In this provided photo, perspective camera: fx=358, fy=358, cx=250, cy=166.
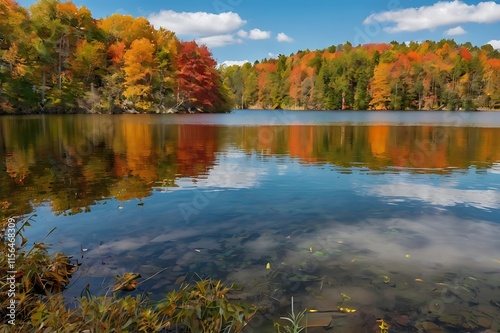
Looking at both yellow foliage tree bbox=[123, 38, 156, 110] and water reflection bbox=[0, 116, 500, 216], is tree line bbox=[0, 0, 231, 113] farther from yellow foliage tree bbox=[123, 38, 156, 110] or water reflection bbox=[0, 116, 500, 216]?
water reflection bbox=[0, 116, 500, 216]

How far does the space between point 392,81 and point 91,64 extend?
85.5m

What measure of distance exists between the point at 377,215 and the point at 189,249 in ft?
15.8

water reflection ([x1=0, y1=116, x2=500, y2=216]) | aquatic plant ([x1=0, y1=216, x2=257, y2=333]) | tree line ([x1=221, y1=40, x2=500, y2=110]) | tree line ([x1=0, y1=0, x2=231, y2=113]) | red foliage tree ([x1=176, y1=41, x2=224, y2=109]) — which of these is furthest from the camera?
tree line ([x1=221, y1=40, x2=500, y2=110])

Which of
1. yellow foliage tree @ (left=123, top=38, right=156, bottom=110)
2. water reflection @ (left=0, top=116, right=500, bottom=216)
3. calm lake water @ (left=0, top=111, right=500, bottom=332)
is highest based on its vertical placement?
yellow foliage tree @ (left=123, top=38, right=156, bottom=110)

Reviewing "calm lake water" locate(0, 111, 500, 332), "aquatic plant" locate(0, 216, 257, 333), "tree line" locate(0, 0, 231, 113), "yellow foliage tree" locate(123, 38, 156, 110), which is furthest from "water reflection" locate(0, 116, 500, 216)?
"yellow foliage tree" locate(123, 38, 156, 110)

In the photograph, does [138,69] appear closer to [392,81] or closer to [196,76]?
[196,76]

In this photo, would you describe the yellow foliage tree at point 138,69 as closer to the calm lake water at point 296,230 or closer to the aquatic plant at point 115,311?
the calm lake water at point 296,230

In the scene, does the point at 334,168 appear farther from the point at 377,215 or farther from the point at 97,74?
the point at 97,74

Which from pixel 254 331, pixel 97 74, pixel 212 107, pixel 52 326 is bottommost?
pixel 254 331

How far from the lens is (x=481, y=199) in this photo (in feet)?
34.1

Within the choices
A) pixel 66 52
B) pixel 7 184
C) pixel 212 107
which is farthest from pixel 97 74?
pixel 7 184

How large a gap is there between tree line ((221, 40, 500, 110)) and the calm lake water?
339ft

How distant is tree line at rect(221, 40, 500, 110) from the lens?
341ft

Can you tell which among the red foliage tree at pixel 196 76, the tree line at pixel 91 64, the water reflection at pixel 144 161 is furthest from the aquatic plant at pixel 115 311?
the red foliage tree at pixel 196 76
